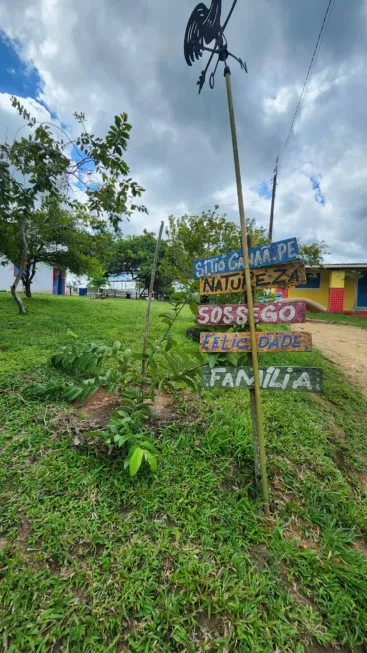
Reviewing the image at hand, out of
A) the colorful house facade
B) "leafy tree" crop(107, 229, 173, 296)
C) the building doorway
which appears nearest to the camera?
the colorful house facade

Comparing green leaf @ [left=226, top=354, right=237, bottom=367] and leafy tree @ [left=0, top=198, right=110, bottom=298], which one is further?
leafy tree @ [left=0, top=198, right=110, bottom=298]

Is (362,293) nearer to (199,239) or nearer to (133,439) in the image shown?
(199,239)

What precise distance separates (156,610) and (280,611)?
50 centimetres

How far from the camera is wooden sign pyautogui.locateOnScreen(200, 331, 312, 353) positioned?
5.06 ft

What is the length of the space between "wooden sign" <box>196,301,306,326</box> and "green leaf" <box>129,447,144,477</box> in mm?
783

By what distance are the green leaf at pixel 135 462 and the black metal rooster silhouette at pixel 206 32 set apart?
2.20 metres

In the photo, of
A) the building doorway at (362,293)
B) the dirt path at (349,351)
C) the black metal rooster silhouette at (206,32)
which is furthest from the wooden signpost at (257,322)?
the building doorway at (362,293)

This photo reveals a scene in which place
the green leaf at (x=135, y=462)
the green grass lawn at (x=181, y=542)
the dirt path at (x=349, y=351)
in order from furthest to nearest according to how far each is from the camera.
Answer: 1. the dirt path at (x=349, y=351)
2. the green leaf at (x=135, y=462)
3. the green grass lawn at (x=181, y=542)

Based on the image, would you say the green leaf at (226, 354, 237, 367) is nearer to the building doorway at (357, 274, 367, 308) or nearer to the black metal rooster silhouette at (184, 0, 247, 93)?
the black metal rooster silhouette at (184, 0, 247, 93)

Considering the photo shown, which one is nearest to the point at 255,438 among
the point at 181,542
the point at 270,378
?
the point at 270,378

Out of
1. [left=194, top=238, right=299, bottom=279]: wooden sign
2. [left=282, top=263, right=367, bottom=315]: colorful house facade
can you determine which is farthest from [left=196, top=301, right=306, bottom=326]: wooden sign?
[left=282, top=263, right=367, bottom=315]: colorful house facade

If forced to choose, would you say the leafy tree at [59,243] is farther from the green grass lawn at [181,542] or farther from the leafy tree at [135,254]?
the leafy tree at [135,254]

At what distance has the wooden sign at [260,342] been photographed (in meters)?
1.54

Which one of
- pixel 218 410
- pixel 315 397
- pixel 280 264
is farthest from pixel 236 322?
pixel 315 397
